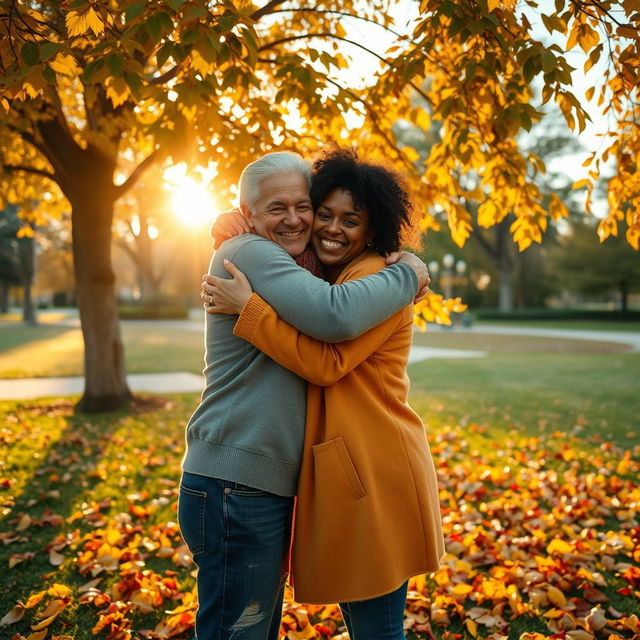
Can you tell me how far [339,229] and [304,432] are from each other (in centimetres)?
66

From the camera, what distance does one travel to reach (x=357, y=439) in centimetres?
178

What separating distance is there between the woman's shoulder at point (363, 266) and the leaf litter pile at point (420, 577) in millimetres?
889

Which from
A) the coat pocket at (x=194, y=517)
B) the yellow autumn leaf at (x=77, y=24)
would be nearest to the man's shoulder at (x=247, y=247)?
the coat pocket at (x=194, y=517)

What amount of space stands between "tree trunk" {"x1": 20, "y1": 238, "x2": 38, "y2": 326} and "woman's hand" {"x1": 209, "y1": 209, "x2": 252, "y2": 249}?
2985cm

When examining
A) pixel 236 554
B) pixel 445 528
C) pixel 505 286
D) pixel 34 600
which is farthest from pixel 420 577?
pixel 505 286

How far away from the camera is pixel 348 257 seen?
204cm

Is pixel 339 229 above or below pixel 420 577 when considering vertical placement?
above

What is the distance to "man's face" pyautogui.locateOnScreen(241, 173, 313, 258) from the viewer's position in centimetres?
191

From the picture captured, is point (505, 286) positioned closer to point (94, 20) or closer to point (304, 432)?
point (94, 20)

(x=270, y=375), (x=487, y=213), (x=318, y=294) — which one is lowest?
(x=270, y=375)

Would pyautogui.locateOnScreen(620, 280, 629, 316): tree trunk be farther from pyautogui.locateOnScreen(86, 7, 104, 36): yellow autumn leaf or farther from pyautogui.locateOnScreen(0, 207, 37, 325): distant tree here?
pyautogui.locateOnScreen(86, 7, 104, 36): yellow autumn leaf

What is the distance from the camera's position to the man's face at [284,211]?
1910 millimetres

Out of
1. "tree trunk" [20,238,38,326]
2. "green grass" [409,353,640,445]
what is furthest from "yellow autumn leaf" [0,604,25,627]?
"tree trunk" [20,238,38,326]

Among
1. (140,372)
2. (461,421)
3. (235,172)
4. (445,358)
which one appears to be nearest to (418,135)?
(445,358)
